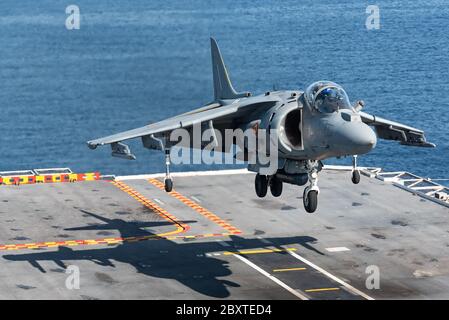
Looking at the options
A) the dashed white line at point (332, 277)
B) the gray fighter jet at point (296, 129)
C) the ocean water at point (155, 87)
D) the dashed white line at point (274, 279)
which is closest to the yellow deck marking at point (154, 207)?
the dashed white line at point (274, 279)

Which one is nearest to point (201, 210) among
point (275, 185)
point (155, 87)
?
point (275, 185)

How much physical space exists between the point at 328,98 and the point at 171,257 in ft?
57.4

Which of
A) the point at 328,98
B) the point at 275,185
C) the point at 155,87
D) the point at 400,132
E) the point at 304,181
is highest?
the point at 328,98

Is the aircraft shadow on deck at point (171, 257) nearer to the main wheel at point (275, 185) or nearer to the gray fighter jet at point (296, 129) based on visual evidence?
the main wheel at point (275, 185)

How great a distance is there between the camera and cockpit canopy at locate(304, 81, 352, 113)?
181ft

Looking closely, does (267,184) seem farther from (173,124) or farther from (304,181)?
(173,124)

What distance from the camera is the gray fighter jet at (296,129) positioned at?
177 feet

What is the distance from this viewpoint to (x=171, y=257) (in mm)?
66688

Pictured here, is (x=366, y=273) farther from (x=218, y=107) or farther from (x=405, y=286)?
(x=218, y=107)

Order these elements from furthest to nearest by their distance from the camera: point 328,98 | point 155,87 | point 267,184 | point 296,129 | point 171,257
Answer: point 155,87, point 171,257, point 267,184, point 296,129, point 328,98

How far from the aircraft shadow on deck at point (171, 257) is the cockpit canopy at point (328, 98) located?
12433mm

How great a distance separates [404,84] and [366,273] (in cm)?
11320

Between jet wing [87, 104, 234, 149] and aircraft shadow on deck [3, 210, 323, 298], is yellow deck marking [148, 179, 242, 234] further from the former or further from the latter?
jet wing [87, 104, 234, 149]

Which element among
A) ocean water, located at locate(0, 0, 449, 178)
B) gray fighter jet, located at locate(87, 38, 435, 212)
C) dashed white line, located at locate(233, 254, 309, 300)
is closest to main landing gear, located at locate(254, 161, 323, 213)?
gray fighter jet, located at locate(87, 38, 435, 212)
